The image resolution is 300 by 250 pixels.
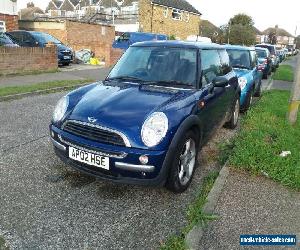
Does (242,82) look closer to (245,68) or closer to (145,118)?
(245,68)

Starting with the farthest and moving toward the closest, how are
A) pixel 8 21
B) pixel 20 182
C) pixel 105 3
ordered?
pixel 105 3 < pixel 8 21 < pixel 20 182

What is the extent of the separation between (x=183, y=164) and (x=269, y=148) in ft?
6.58

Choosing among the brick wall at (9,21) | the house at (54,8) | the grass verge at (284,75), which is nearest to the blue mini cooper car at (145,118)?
the grass verge at (284,75)

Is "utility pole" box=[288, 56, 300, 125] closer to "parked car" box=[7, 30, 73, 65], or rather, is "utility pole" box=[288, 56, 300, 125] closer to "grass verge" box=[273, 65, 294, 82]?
"grass verge" box=[273, 65, 294, 82]

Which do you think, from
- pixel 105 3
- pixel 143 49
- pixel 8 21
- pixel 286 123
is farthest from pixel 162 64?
pixel 105 3

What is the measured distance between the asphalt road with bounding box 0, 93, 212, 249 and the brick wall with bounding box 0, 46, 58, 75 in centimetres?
835

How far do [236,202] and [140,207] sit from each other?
112cm

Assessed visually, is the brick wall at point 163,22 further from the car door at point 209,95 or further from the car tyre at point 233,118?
the car door at point 209,95

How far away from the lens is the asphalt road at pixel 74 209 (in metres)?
2.94

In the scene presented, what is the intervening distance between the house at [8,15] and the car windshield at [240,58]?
16179 mm

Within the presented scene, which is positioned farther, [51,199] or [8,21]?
[8,21]

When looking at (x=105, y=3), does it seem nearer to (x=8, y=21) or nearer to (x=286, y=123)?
(x=8, y=21)

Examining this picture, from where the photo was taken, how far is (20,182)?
12.9 feet

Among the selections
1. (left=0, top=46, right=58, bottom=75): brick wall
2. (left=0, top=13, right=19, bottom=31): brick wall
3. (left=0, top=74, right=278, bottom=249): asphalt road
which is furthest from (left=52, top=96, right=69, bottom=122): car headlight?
(left=0, top=13, right=19, bottom=31): brick wall
